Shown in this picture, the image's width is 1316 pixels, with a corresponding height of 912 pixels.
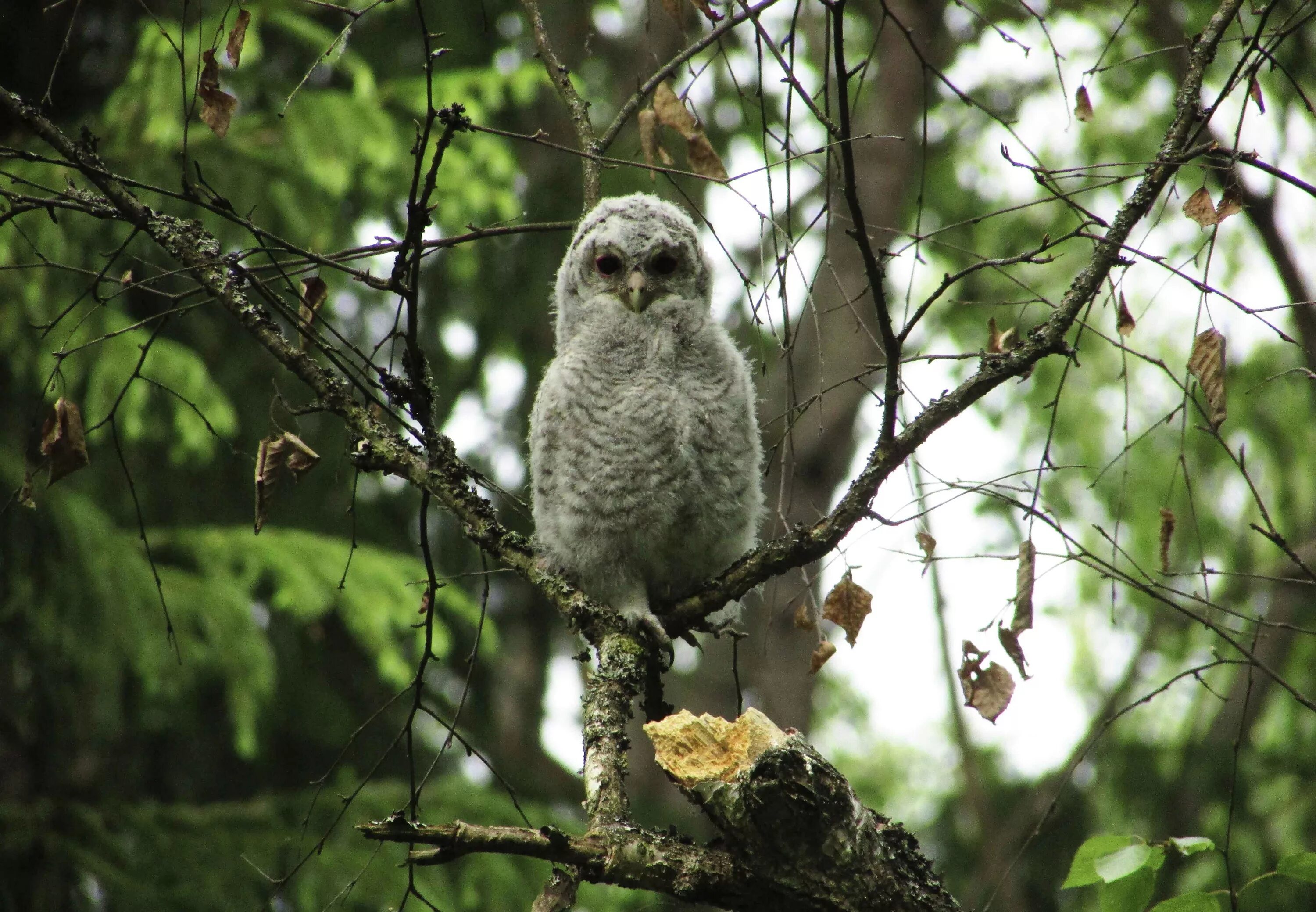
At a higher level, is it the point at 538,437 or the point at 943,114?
the point at 943,114

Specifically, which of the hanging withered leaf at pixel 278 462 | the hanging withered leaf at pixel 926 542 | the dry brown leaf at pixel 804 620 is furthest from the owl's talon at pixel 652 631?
the hanging withered leaf at pixel 278 462

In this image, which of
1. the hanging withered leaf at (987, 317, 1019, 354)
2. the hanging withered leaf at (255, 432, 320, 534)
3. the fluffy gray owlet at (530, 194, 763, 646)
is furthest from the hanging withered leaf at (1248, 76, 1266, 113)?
the hanging withered leaf at (255, 432, 320, 534)

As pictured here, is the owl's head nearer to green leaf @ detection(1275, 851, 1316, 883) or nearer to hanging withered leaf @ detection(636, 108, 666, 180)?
hanging withered leaf @ detection(636, 108, 666, 180)

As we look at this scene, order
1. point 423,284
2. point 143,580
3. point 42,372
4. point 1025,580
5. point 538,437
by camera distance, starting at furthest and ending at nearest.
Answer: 1. point 423,284
2. point 143,580
3. point 42,372
4. point 538,437
5. point 1025,580

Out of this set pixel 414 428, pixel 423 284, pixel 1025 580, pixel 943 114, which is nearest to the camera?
pixel 1025 580

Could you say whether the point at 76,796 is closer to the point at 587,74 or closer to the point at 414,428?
the point at 414,428

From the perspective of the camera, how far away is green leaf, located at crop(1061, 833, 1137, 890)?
2000 mm

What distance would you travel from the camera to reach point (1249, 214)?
4934mm

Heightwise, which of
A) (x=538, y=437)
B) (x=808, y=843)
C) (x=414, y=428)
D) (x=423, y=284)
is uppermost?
(x=423, y=284)

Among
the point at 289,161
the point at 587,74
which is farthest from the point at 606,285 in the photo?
the point at 587,74

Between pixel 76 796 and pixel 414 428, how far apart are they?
368 centimetres

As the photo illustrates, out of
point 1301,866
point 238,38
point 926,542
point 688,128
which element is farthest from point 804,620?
point 238,38

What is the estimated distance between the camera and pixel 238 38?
2225 millimetres

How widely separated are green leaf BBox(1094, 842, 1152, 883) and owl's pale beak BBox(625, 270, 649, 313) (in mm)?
1853
